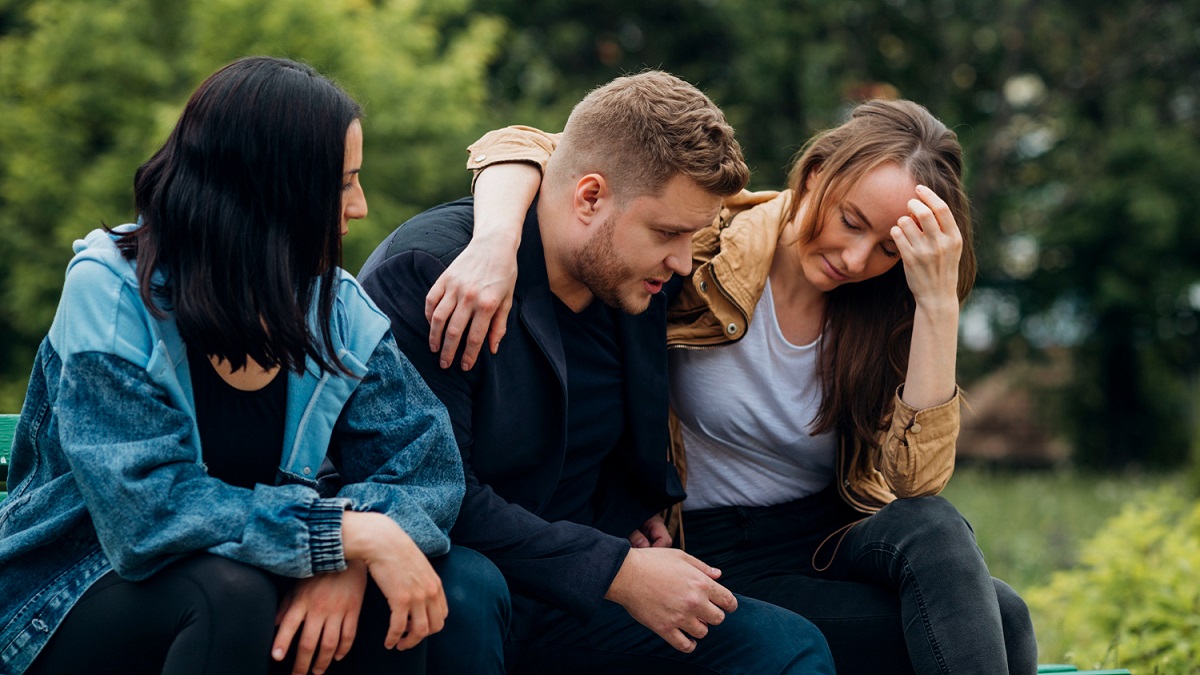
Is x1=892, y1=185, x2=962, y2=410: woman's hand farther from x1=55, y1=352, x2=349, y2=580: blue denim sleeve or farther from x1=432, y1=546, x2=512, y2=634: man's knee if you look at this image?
x1=55, y1=352, x2=349, y2=580: blue denim sleeve

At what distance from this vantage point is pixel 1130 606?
4.34 m

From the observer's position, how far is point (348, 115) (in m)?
2.06

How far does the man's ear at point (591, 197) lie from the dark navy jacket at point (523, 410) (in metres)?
0.11

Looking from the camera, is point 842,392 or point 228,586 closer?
point 228,586

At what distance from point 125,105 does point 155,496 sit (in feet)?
29.0

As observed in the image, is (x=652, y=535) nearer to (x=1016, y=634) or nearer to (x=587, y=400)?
(x=587, y=400)

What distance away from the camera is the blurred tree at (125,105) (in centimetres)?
927

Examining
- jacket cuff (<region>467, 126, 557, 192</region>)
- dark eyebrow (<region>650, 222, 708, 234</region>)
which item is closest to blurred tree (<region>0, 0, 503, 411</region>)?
jacket cuff (<region>467, 126, 557, 192</region>)

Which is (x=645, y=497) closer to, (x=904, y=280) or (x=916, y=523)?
Answer: (x=916, y=523)

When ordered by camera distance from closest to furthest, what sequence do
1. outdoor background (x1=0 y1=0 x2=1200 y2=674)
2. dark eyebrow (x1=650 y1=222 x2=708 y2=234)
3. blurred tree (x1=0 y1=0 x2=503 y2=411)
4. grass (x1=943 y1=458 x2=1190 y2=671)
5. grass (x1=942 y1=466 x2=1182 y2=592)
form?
dark eyebrow (x1=650 y1=222 x2=708 y2=234) < grass (x1=943 y1=458 x2=1190 y2=671) < grass (x1=942 y1=466 x2=1182 y2=592) < blurred tree (x1=0 y1=0 x2=503 y2=411) < outdoor background (x1=0 y1=0 x2=1200 y2=674)

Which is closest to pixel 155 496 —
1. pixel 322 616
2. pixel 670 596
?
pixel 322 616

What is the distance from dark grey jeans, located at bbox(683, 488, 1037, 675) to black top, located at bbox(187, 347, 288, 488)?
3.77ft

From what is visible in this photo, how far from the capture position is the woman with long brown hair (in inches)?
102

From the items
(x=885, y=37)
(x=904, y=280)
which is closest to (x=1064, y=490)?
(x=885, y=37)
